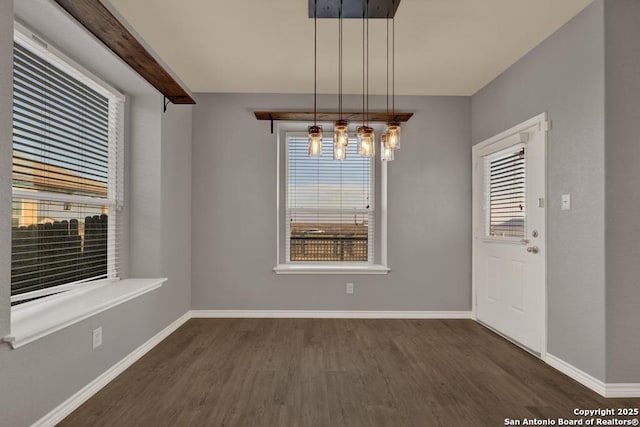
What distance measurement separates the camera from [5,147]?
5.81 ft

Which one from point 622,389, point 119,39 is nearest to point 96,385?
point 119,39

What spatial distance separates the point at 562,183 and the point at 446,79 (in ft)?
5.54

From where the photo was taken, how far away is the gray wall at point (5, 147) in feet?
5.73

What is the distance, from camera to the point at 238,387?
256cm

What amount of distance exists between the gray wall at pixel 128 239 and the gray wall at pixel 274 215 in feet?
0.84

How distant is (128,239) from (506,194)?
3.71 metres

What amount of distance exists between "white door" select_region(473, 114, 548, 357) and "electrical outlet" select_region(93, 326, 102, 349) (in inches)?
136

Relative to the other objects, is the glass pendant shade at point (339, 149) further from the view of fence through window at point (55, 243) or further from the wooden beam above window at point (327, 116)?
the view of fence through window at point (55, 243)

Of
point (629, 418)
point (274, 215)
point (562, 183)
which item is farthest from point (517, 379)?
point (274, 215)

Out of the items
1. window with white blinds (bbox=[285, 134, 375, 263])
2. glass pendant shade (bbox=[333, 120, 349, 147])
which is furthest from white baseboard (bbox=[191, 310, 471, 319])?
glass pendant shade (bbox=[333, 120, 349, 147])

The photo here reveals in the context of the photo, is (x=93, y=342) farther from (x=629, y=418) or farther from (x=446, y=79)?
(x=446, y=79)

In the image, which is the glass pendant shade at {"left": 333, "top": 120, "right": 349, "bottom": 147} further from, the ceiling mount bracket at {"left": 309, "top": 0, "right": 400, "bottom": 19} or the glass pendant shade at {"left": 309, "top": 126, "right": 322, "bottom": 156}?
the ceiling mount bracket at {"left": 309, "top": 0, "right": 400, "bottom": 19}

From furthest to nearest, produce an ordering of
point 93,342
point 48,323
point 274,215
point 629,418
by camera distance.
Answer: point 274,215 → point 93,342 → point 629,418 → point 48,323

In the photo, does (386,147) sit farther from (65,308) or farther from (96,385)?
(96,385)
